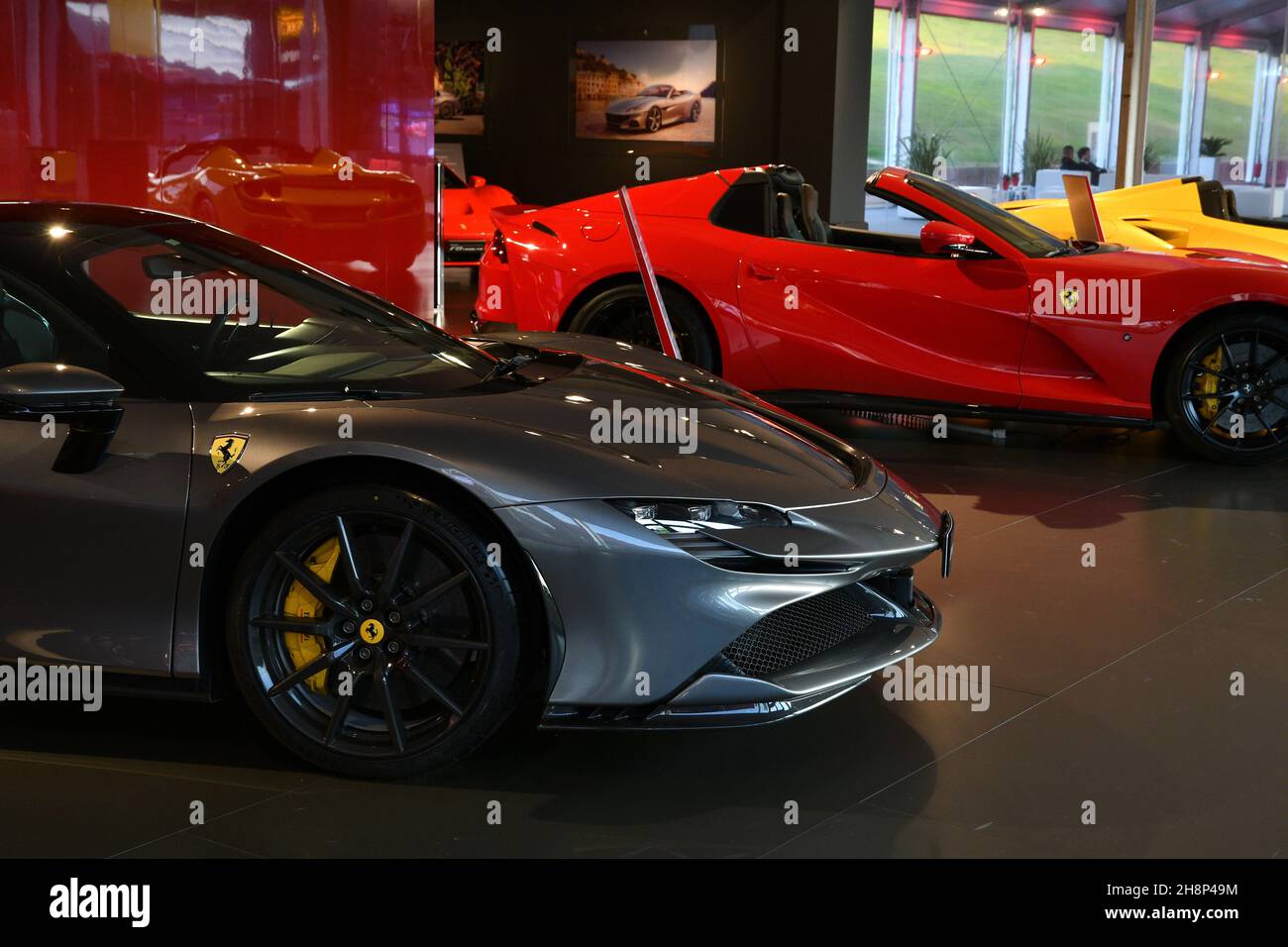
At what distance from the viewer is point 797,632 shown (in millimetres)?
2787

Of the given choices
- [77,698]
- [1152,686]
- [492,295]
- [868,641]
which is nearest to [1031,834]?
[868,641]

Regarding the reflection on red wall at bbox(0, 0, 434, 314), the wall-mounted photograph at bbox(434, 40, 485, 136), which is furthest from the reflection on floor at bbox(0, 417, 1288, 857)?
the wall-mounted photograph at bbox(434, 40, 485, 136)

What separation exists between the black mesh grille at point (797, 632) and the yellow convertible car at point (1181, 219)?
243 inches

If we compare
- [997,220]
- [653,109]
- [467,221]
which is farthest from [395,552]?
[653,109]

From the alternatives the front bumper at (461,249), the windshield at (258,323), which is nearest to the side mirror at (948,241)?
the windshield at (258,323)

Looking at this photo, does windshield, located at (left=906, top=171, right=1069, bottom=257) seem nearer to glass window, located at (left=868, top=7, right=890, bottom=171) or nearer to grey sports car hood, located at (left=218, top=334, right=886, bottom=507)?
grey sports car hood, located at (left=218, top=334, right=886, bottom=507)

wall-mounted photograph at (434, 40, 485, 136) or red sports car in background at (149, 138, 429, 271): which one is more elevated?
wall-mounted photograph at (434, 40, 485, 136)

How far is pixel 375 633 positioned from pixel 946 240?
157 inches

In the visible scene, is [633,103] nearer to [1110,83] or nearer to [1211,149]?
[1110,83]

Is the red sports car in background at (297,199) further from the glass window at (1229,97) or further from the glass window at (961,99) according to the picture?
the glass window at (1229,97)

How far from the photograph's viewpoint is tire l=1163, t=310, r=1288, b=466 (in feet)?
19.1

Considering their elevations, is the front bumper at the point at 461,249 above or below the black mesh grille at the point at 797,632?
above

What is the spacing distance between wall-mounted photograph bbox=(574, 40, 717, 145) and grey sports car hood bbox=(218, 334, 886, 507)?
1200 cm

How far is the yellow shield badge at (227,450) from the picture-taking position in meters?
2.69
